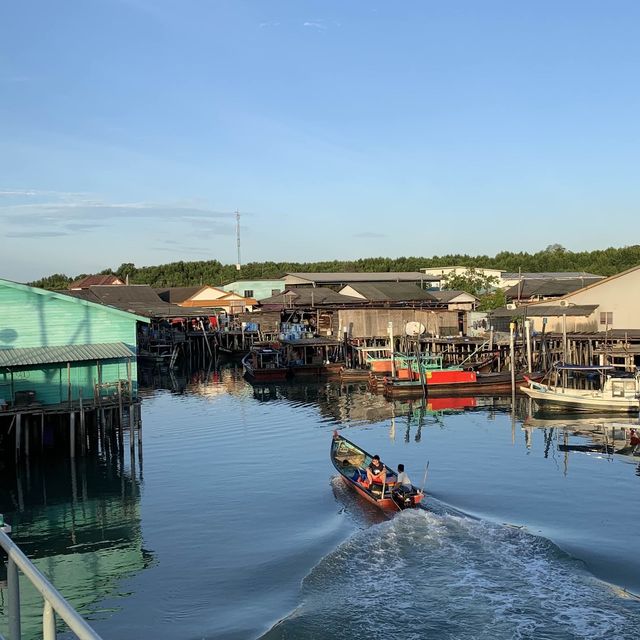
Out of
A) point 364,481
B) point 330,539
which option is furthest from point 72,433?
point 330,539

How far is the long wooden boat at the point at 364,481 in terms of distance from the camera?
64.0 feet

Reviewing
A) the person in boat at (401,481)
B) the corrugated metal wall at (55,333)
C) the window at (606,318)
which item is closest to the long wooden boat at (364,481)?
the person in boat at (401,481)

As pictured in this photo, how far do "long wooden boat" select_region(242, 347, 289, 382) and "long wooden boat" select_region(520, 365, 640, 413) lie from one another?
61.6 feet

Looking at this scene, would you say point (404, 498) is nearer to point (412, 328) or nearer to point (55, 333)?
point (55, 333)

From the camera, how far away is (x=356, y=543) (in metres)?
17.5

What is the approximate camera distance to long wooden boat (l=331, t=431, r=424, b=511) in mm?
19500

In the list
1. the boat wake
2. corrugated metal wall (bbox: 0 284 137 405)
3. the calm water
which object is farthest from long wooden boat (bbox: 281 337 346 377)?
the boat wake

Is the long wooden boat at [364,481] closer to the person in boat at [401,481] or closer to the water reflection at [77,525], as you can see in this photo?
the person in boat at [401,481]

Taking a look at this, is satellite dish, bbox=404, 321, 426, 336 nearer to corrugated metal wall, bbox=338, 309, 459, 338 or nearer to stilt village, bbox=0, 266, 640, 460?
stilt village, bbox=0, 266, 640, 460

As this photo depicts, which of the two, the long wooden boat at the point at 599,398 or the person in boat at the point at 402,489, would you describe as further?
the long wooden boat at the point at 599,398

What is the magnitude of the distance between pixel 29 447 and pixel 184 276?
103 meters

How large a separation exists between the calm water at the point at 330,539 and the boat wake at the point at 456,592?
0.14 feet

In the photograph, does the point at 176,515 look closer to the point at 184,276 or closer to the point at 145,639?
the point at 145,639

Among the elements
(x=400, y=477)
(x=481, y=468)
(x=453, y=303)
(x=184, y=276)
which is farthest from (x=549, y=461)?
(x=184, y=276)
